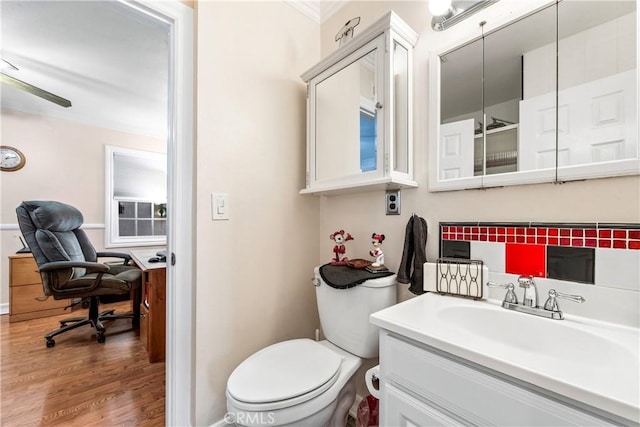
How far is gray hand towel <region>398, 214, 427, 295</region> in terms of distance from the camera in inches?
44.1

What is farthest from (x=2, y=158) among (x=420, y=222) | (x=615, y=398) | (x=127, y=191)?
(x=615, y=398)

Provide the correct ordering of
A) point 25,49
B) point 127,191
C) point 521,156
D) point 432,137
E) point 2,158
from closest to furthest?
point 521,156
point 432,137
point 25,49
point 2,158
point 127,191

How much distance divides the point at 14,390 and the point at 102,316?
1.02 m

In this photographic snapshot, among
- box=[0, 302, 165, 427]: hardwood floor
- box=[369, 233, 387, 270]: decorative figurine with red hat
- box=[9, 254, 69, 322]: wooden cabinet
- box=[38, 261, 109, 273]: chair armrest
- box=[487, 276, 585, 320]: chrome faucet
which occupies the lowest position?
box=[0, 302, 165, 427]: hardwood floor

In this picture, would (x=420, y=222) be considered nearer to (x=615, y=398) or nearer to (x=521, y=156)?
(x=521, y=156)

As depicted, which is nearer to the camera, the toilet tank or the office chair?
the toilet tank

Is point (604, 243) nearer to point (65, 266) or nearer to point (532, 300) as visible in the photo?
point (532, 300)

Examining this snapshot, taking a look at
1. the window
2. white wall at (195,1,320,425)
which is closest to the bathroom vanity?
white wall at (195,1,320,425)

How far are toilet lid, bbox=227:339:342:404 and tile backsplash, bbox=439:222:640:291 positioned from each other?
26.2 inches

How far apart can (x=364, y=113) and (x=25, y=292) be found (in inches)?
149

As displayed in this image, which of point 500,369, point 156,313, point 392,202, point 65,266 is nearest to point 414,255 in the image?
point 392,202

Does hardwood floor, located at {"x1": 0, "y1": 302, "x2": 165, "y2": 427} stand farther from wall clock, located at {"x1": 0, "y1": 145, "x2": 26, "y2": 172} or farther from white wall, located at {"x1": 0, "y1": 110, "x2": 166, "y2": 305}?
wall clock, located at {"x1": 0, "y1": 145, "x2": 26, "y2": 172}

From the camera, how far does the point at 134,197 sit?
381cm

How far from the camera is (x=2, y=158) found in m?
2.90
